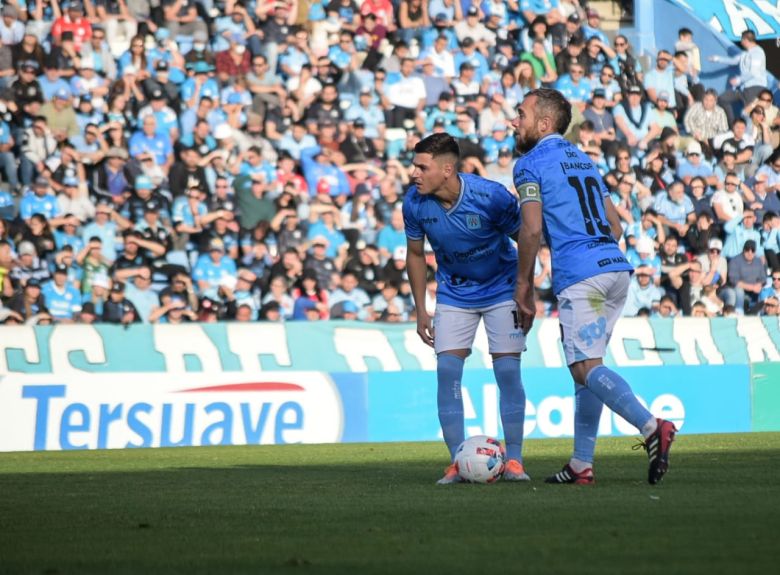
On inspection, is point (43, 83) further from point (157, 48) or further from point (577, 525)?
point (577, 525)

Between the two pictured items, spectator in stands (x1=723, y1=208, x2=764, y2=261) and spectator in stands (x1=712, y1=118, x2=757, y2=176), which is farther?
spectator in stands (x1=712, y1=118, x2=757, y2=176)

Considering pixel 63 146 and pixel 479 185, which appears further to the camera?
pixel 63 146

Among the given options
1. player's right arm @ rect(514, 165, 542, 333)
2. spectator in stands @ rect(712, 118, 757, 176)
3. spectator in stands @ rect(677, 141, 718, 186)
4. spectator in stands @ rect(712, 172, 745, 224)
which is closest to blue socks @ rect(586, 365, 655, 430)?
player's right arm @ rect(514, 165, 542, 333)

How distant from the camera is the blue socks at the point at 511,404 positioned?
9.43 m

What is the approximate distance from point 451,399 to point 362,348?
24.0ft

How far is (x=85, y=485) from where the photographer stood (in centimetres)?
995

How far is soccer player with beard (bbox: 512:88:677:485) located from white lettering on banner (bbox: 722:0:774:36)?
705 inches

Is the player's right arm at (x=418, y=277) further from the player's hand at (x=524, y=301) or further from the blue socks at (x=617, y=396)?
the blue socks at (x=617, y=396)

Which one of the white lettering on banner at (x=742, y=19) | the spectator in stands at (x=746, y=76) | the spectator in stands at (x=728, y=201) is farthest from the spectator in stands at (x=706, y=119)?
the white lettering on banner at (x=742, y=19)

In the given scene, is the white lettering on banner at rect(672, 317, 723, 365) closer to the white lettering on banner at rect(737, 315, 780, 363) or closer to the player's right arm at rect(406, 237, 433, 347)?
the white lettering on banner at rect(737, 315, 780, 363)

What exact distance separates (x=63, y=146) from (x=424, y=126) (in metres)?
5.20

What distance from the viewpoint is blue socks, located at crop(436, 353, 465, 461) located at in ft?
31.4

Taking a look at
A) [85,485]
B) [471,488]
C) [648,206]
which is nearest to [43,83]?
[648,206]

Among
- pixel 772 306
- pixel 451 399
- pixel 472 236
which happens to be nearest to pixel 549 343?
pixel 772 306
